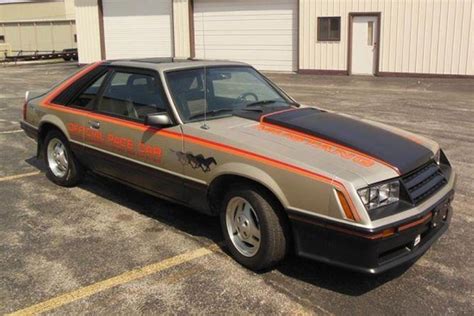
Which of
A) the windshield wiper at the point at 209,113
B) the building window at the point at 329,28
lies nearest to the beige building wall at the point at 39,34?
the building window at the point at 329,28

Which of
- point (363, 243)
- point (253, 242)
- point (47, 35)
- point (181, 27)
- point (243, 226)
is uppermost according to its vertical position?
point (181, 27)

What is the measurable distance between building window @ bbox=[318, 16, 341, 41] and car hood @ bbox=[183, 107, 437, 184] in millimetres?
17135

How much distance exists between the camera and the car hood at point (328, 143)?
11.6 ft

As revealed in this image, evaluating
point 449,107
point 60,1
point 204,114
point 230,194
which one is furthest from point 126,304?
point 60,1

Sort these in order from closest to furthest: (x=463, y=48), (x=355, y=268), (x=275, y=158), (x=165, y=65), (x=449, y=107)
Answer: (x=355, y=268)
(x=275, y=158)
(x=165, y=65)
(x=449, y=107)
(x=463, y=48)

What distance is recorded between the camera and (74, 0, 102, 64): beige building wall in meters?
27.8

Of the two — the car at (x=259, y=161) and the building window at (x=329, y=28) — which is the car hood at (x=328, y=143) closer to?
the car at (x=259, y=161)

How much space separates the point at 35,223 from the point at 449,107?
34.2ft

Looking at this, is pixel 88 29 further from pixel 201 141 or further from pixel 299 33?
pixel 201 141

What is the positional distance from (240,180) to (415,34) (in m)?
17.2

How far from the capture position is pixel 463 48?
61.0ft

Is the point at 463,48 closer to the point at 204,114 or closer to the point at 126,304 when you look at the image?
the point at 204,114

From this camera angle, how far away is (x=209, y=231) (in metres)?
4.79

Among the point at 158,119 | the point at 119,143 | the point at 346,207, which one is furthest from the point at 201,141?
the point at 346,207
